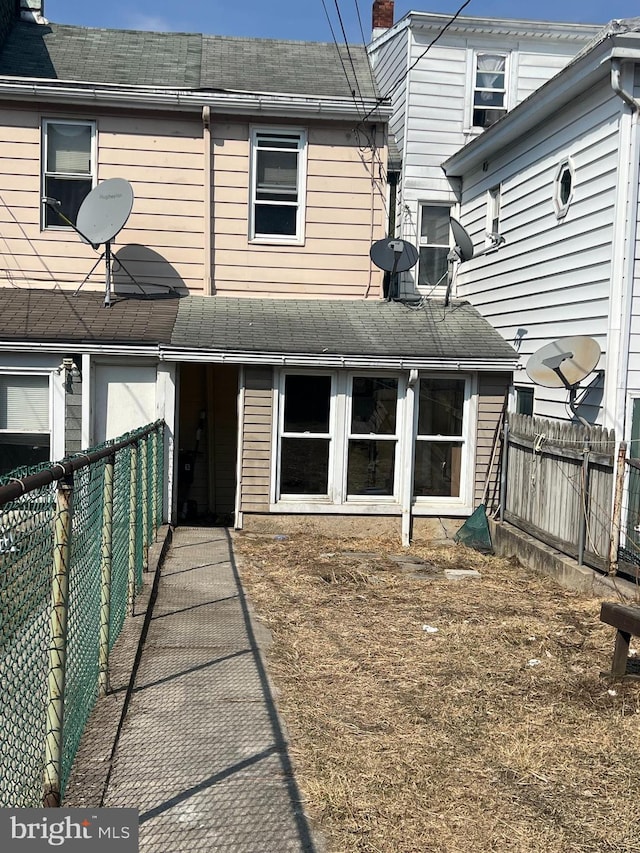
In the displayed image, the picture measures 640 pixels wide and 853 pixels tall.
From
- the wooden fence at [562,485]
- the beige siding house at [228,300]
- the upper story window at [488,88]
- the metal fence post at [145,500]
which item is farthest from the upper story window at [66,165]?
the wooden fence at [562,485]

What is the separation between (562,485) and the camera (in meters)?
8.76

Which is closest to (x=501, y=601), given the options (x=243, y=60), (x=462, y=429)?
(x=462, y=429)

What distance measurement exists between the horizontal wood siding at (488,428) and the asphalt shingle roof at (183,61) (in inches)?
213

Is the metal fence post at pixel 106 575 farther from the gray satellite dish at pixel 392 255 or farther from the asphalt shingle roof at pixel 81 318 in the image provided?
the gray satellite dish at pixel 392 255

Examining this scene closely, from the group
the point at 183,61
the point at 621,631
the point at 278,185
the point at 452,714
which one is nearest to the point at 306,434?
the point at 278,185

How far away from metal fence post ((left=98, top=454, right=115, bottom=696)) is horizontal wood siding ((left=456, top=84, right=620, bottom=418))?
18.4ft

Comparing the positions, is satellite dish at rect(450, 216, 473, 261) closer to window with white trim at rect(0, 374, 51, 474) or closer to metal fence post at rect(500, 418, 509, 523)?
metal fence post at rect(500, 418, 509, 523)

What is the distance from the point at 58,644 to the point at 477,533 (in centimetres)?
773

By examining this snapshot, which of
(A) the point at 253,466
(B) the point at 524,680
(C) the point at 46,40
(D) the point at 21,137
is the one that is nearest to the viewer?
(B) the point at 524,680

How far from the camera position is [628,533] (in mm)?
7812

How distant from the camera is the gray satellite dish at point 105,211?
1077cm

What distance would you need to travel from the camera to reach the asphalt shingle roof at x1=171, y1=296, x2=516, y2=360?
10219 millimetres

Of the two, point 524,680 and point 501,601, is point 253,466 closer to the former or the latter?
point 501,601

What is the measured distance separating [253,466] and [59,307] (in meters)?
3.58
